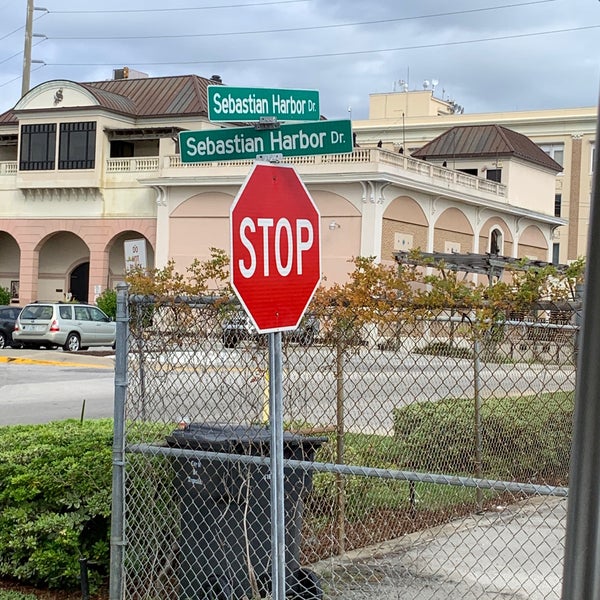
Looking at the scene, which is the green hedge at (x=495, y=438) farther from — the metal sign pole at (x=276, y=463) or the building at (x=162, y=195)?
the building at (x=162, y=195)

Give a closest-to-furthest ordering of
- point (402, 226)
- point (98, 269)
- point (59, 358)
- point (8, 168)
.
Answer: point (59, 358), point (402, 226), point (98, 269), point (8, 168)

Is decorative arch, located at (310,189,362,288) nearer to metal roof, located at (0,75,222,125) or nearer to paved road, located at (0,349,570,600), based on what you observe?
metal roof, located at (0,75,222,125)

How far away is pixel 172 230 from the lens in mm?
41500

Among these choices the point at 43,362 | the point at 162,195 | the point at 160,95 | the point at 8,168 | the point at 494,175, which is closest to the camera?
the point at 43,362

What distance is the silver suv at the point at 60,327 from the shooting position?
32094mm

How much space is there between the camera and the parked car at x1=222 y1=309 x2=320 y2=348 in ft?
18.0

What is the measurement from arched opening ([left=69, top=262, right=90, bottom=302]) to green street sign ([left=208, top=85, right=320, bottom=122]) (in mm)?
44019

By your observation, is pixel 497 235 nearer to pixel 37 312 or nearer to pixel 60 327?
pixel 60 327

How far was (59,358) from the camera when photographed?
1119 inches

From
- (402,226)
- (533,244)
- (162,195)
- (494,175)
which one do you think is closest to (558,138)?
(533,244)

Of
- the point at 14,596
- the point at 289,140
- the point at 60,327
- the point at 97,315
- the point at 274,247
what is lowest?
the point at 60,327

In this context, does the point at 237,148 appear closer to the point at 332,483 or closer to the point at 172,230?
the point at 332,483

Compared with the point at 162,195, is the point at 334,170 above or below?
above

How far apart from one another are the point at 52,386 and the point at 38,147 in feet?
92.8
